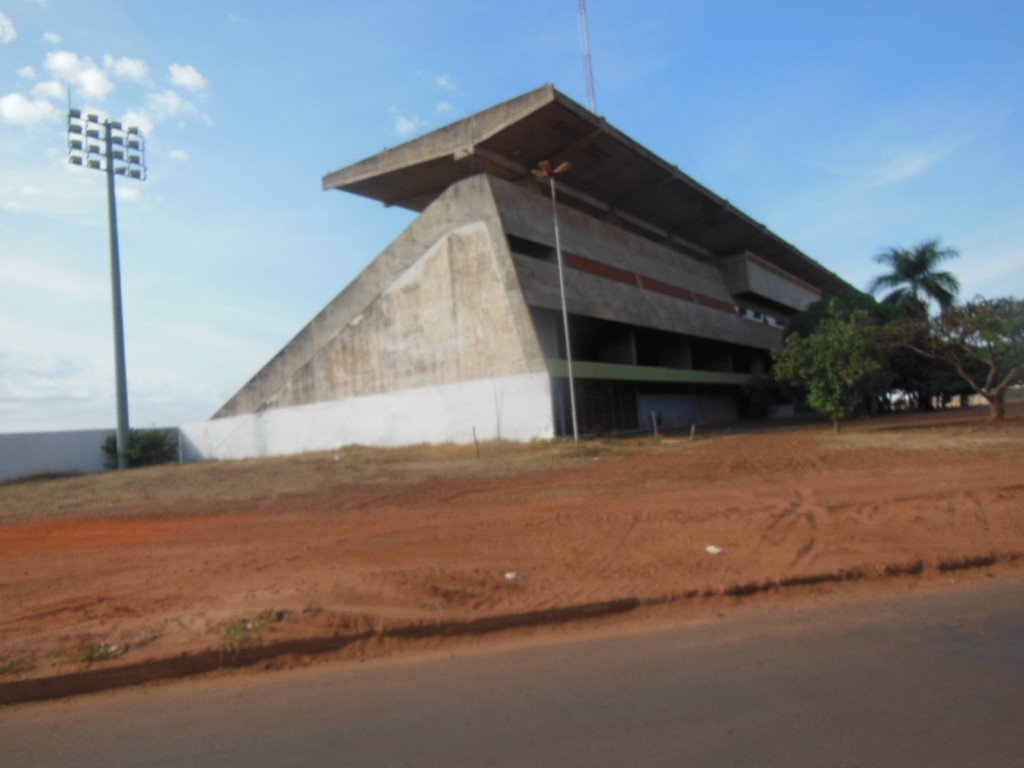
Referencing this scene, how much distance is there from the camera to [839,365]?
23.1 metres

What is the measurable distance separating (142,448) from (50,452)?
352 cm

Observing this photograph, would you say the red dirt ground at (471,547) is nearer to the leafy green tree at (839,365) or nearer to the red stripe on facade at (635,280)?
the leafy green tree at (839,365)

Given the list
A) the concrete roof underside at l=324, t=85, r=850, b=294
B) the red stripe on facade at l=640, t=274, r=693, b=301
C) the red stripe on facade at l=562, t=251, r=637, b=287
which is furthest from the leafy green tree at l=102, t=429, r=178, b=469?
the red stripe on facade at l=640, t=274, r=693, b=301

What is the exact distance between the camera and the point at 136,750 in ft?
12.1

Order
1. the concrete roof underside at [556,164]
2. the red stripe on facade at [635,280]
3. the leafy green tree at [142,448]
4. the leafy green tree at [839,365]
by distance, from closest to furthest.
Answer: the leafy green tree at [839,365] < the concrete roof underside at [556,164] < the red stripe on facade at [635,280] < the leafy green tree at [142,448]

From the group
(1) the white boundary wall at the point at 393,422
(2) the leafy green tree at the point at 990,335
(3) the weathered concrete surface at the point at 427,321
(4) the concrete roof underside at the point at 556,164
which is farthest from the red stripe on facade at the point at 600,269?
(2) the leafy green tree at the point at 990,335

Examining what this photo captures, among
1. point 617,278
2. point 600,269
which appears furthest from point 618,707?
point 617,278

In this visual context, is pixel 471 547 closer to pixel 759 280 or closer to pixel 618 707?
pixel 618 707

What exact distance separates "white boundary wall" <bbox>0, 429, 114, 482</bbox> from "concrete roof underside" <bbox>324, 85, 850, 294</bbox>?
1599 centimetres

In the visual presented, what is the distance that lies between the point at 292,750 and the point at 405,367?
75.9 ft

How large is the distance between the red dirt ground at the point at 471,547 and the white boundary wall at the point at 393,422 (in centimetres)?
743

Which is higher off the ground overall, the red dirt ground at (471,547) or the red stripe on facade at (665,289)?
the red stripe on facade at (665,289)

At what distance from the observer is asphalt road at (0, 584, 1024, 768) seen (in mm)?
3357

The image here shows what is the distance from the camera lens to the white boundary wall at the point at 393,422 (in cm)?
2333
